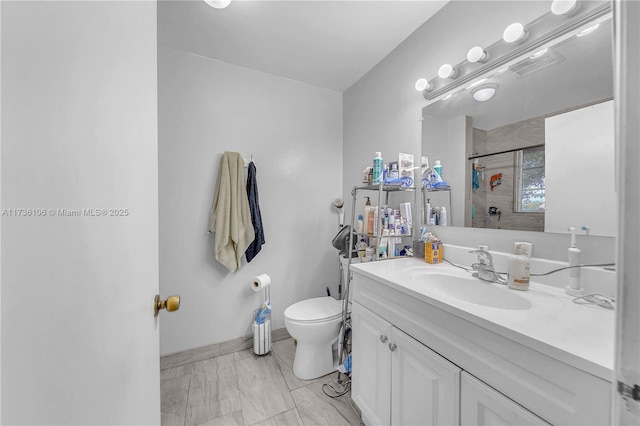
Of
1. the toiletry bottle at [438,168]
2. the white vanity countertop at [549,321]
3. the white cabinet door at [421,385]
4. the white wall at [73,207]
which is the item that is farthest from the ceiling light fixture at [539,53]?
the white wall at [73,207]

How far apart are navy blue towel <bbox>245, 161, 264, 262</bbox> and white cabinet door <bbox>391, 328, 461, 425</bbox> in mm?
1247

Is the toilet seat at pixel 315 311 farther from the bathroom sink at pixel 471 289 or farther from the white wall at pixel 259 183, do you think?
the bathroom sink at pixel 471 289

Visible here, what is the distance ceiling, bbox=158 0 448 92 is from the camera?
1372 mm

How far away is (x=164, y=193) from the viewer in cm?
169

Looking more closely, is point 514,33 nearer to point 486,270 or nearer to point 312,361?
point 486,270

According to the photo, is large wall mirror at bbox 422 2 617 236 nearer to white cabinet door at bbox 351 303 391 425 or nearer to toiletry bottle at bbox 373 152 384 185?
toiletry bottle at bbox 373 152 384 185

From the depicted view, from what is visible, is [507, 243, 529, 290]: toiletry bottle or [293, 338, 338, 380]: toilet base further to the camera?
[293, 338, 338, 380]: toilet base

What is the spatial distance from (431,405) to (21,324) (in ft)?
3.59

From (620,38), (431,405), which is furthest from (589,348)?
(620,38)

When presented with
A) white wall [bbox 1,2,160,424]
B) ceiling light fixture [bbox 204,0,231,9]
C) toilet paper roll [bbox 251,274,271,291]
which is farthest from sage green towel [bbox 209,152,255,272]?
white wall [bbox 1,2,160,424]

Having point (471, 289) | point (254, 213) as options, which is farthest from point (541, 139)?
point (254, 213)

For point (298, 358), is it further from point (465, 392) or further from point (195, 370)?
point (465, 392)

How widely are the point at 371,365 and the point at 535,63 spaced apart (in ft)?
5.14

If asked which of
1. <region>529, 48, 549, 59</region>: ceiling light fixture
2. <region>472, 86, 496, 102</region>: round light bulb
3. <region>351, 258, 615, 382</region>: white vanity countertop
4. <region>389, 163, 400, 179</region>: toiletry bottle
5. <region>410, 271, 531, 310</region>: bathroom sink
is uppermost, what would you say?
<region>529, 48, 549, 59</region>: ceiling light fixture
